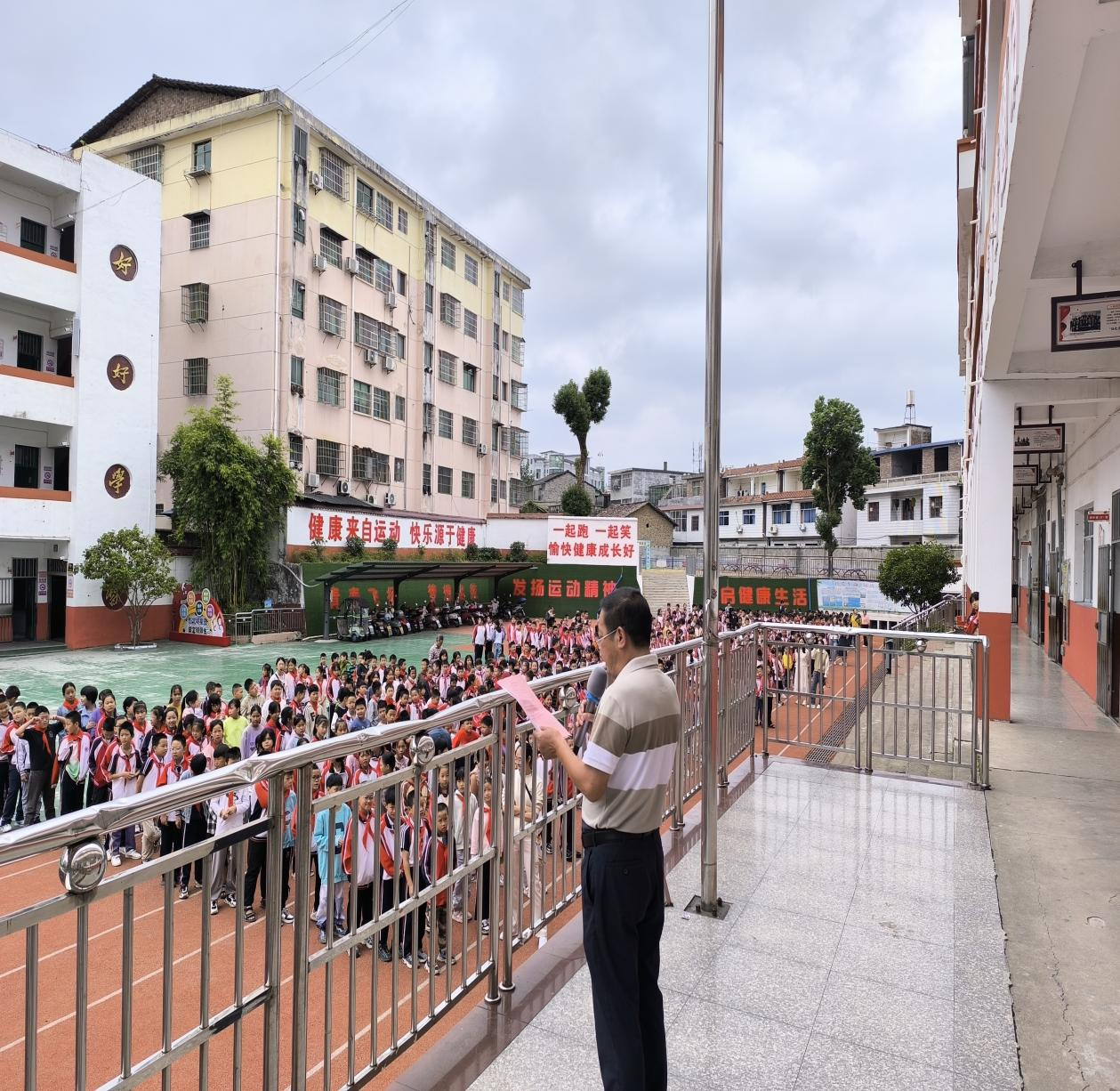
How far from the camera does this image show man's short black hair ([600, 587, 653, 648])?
235cm

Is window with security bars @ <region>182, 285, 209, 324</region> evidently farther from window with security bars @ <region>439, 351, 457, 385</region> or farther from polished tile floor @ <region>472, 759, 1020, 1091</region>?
polished tile floor @ <region>472, 759, 1020, 1091</region>

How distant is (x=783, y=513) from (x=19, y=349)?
39.1m

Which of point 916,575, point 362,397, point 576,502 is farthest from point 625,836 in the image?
point 576,502

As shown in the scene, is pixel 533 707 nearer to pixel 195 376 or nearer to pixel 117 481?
pixel 117 481

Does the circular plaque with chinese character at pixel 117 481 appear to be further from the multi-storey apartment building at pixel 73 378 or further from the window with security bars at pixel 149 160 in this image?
the window with security bars at pixel 149 160

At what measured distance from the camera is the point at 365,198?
2962 centimetres

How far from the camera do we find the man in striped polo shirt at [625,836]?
7.33 ft

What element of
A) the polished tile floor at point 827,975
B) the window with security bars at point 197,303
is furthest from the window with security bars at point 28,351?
the polished tile floor at point 827,975

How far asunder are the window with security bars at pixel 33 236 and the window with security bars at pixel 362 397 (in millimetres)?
10382

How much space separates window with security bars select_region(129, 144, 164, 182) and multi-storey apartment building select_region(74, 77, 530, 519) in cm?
5

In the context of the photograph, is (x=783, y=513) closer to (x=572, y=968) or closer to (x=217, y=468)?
(x=217, y=468)

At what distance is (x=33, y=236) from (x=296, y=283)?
7575 millimetres

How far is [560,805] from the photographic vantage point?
140 inches

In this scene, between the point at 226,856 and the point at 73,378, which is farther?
the point at 73,378
